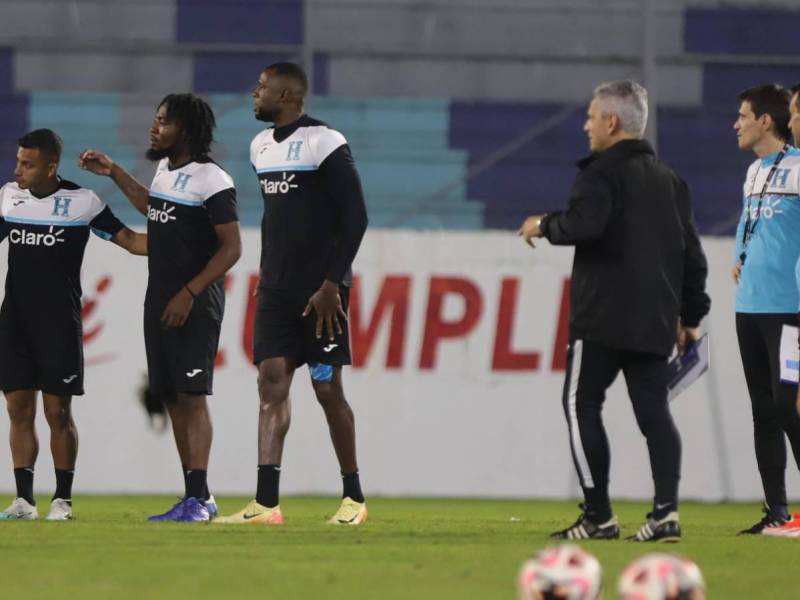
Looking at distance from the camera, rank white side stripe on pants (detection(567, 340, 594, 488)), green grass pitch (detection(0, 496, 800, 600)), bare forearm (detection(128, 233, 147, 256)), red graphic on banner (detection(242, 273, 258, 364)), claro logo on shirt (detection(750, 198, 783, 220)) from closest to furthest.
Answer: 1. green grass pitch (detection(0, 496, 800, 600))
2. white side stripe on pants (detection(567, 340, 594, 488))
3. claro logo on shirt (detection(750, 198, 783, 220))
4. bare forearm (detection(128, 233, 147, 256))
5. red graphic on banner (detection(242, 273, 258, 364))

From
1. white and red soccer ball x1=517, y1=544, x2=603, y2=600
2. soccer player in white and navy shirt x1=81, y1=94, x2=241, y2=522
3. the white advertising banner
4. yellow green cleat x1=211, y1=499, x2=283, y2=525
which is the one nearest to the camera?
white and red soccer ball x1=517, y1=544, x2=603, y2=600

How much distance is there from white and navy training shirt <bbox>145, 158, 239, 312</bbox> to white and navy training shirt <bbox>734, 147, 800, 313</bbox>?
6.96ft

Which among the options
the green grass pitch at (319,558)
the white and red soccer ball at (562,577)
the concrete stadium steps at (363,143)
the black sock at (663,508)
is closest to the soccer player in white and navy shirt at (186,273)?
the green grass pitch at (319,558)

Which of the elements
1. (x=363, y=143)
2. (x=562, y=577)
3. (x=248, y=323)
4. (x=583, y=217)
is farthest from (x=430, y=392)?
(x=562, y=577)

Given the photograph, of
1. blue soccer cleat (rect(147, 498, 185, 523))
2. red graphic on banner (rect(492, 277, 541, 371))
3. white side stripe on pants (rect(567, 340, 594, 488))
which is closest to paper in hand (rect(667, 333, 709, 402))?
white side stripe on pants (rect(567, 340, 594, 488))

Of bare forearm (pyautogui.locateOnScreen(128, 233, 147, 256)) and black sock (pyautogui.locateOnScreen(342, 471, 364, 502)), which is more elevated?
bare forearm (pyautogui.locateOnScreen(128, 233, 147, 256))

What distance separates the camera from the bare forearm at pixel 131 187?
714cm

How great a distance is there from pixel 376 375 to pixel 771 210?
4.36m

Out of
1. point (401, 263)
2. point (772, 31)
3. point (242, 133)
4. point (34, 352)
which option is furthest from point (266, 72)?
point (772, 31)

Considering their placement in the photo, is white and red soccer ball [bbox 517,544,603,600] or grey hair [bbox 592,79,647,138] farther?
grey hair [bbox 592,79,647,138]

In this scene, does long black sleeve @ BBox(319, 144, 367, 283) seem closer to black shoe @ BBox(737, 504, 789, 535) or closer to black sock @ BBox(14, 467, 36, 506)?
black sock @ BBox(14, 467, 36, 506)

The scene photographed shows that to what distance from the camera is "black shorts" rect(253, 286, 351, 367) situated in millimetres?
6773

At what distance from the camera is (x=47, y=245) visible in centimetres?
718

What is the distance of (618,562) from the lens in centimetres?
504
